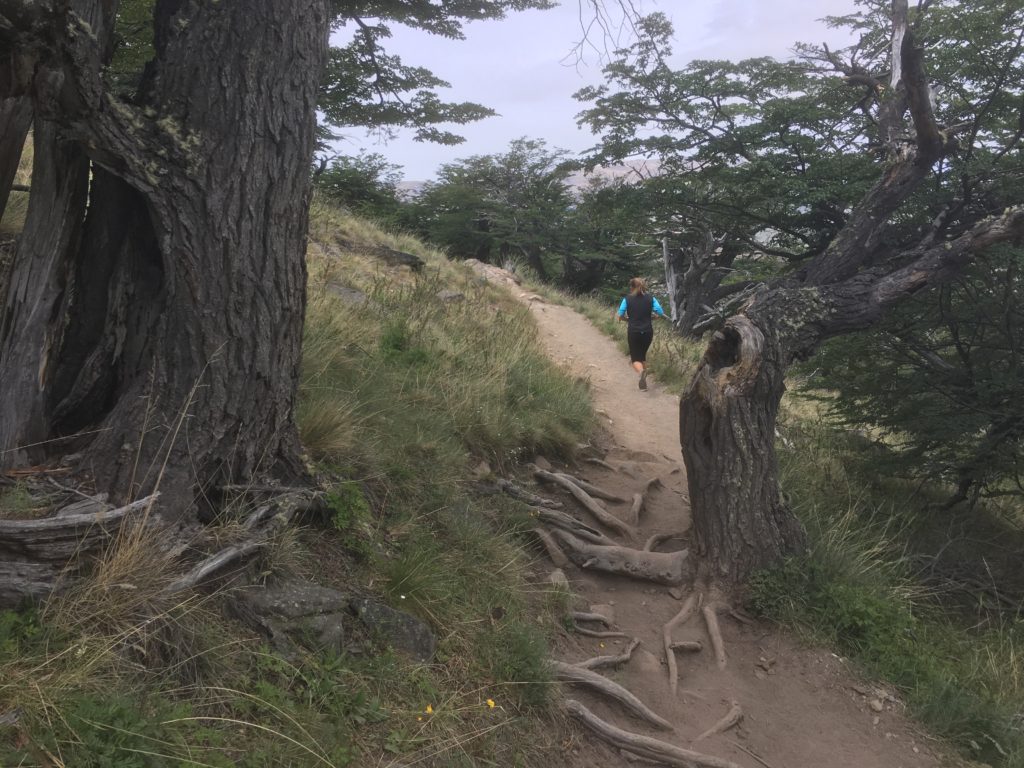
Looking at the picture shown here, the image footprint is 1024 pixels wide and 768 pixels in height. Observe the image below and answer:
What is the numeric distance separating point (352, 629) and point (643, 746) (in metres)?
1.70

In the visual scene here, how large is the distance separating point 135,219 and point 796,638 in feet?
15.3

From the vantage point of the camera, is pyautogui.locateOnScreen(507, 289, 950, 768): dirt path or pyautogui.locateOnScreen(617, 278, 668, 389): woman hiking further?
pyautogui.locateOnScreen(617, 278, 668, 389): woman hiking

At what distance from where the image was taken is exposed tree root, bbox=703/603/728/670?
4988 millimetres

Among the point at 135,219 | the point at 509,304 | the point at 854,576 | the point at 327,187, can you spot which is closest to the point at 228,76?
the point at 135,219

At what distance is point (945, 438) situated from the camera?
8141 mm

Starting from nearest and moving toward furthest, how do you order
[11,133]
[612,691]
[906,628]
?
[11,133], [612,691], [906,628]

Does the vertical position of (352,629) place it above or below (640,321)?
below

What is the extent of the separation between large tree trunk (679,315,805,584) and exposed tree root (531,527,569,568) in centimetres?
104

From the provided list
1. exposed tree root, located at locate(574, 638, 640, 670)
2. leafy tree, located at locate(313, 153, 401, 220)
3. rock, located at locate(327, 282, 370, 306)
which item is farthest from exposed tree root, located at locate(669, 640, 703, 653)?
leafy tree, located at locate(313, 153, 401, 220)

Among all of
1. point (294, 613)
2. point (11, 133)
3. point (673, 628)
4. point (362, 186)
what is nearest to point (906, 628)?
point (673, 628)

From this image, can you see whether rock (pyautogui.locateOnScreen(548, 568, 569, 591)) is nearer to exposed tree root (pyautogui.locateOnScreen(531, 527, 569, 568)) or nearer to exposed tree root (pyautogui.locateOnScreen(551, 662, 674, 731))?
exposed tree root (pyautogui.locateOnScreen(531, 527, 569, 568))

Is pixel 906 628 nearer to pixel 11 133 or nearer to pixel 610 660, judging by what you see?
pixel 610 660

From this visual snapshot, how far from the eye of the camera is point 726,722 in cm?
437

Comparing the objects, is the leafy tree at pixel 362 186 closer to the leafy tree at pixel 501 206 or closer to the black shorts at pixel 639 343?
the leafy tree at pixel 501 206
